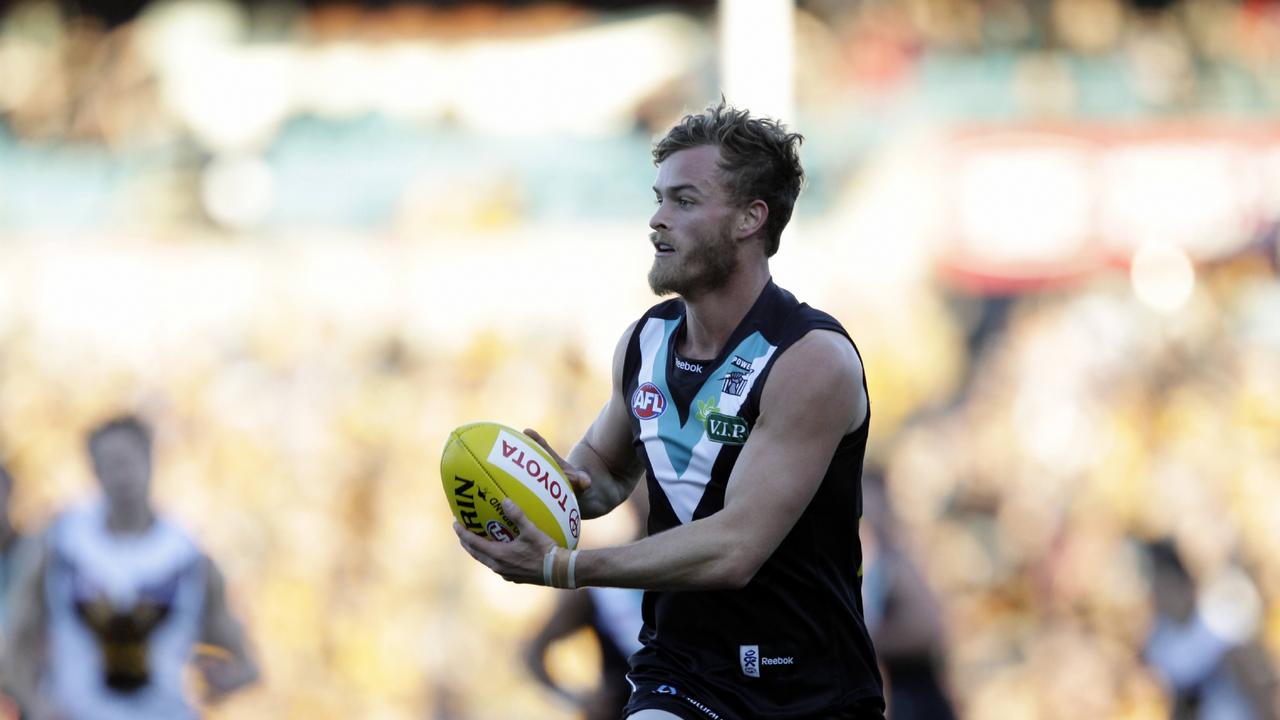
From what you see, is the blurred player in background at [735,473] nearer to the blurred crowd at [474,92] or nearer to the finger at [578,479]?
the finger at [578,479]

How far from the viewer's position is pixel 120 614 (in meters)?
8.00

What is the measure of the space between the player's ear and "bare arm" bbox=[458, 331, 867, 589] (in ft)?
1.45

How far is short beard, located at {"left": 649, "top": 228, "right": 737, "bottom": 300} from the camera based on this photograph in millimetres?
4668

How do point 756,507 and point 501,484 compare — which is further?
point 501,484

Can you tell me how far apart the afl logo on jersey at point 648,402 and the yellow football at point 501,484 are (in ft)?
0.94

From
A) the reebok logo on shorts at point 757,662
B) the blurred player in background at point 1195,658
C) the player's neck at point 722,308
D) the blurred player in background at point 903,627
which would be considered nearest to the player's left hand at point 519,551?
the reebok logo on shorts at point 757,662

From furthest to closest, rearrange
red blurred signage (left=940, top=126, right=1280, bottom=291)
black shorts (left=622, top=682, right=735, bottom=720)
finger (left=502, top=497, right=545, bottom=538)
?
red blurred signage (left=940, top=126, right=1280, bottom=291) → black shorts (left=622, top=682, right=735, bottom=720) → finger (left=502, top=497, right=545, bottom=538)

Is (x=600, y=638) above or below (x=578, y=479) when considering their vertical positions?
below

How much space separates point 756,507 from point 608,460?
944 millimetres

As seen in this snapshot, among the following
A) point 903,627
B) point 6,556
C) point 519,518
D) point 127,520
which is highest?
point 519,518

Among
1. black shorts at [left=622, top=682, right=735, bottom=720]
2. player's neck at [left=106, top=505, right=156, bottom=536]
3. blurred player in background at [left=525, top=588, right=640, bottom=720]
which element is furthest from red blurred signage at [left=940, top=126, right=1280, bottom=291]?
black shorts at [left=622, top=682, right=735, bottom=720]

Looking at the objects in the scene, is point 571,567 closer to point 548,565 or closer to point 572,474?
point 548,565

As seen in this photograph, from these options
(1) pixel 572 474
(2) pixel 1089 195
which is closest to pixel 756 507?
(1) pixel 572 474

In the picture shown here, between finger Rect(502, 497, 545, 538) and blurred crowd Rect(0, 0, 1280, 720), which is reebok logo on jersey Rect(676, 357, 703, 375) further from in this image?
blurred crowd Rect(0, 0, 1280, 720)
